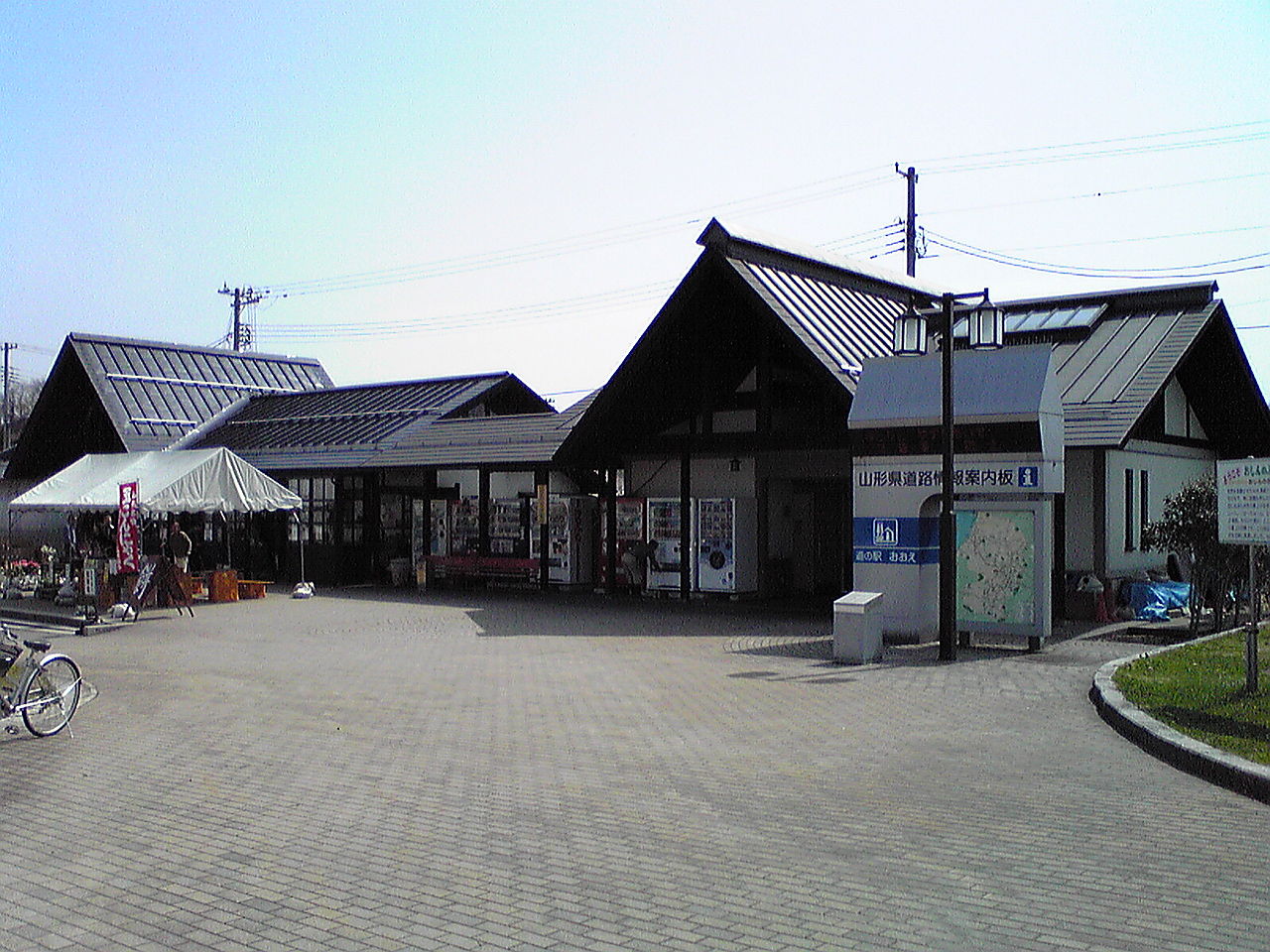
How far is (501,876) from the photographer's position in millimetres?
6145

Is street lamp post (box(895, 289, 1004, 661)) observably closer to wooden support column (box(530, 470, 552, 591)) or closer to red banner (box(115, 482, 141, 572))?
wooden support column (box(530, 470, 552, 591))

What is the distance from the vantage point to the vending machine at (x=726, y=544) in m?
23.6

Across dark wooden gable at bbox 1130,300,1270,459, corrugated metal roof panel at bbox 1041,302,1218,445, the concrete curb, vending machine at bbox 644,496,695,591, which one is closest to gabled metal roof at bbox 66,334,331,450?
vending machine at bbox 644,496,695,591

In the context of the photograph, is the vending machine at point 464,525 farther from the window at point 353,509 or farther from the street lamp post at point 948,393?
the street lamp post at point 948,393

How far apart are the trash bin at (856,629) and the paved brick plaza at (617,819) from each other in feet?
2.50

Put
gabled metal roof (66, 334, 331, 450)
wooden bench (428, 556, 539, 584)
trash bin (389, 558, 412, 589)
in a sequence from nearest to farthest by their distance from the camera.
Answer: wooden bench (428, 556, 539, 584) < trash bin (389, 558, 412, 589) < gabled metal roof (66, 334, 331, 450)

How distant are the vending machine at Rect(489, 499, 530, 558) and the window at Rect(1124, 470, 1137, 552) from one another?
12510mm

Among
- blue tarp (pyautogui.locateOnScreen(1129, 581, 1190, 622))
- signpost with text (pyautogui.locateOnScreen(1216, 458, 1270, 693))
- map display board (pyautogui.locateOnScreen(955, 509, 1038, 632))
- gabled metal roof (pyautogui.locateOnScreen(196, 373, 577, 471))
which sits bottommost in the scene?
blue tarp (pyautogui.locateOnScreen(1129, 581, 1190, 622))

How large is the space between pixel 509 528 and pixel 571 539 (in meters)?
2.17

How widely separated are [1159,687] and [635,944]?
8.08 metres

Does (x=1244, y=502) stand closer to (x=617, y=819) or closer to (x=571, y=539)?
(x=617, y=819)

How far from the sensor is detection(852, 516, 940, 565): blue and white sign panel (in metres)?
16.7

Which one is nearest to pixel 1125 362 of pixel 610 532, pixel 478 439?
pixel 610 532

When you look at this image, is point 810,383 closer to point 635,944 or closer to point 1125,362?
point 1125,362
